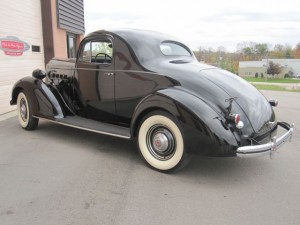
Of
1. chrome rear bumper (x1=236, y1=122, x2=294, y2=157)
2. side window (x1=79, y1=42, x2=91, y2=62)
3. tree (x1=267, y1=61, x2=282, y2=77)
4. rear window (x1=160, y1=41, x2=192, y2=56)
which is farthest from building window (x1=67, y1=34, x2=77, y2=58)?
tree (x1=267, y1=61, x2=282, y2=77)

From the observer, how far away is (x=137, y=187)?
153 inches

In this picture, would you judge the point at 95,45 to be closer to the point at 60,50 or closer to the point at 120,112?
the point at 120,112

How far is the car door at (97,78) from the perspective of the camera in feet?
17.3

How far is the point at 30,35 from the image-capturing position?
1116cm

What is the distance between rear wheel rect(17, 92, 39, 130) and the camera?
6371 millimetres

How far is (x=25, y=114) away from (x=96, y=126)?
A: 2.11m

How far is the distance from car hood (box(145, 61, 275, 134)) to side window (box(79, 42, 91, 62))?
1.44 meters

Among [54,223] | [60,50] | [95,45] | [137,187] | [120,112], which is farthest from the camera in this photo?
[60,50]

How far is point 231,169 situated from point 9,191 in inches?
112

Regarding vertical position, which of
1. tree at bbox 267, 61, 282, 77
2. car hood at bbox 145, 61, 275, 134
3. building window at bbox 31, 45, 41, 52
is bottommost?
tree at bbox 267, 61, 282, 77

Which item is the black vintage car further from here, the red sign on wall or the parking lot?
the red sign on wall

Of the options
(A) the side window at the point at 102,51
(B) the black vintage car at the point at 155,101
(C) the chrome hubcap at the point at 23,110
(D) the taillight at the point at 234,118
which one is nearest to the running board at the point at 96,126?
(B) the black vintage car at the point at 155,101

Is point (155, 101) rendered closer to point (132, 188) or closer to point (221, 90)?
point (221, 90)

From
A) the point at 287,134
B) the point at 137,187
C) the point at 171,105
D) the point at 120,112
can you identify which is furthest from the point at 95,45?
the point at 287,134
